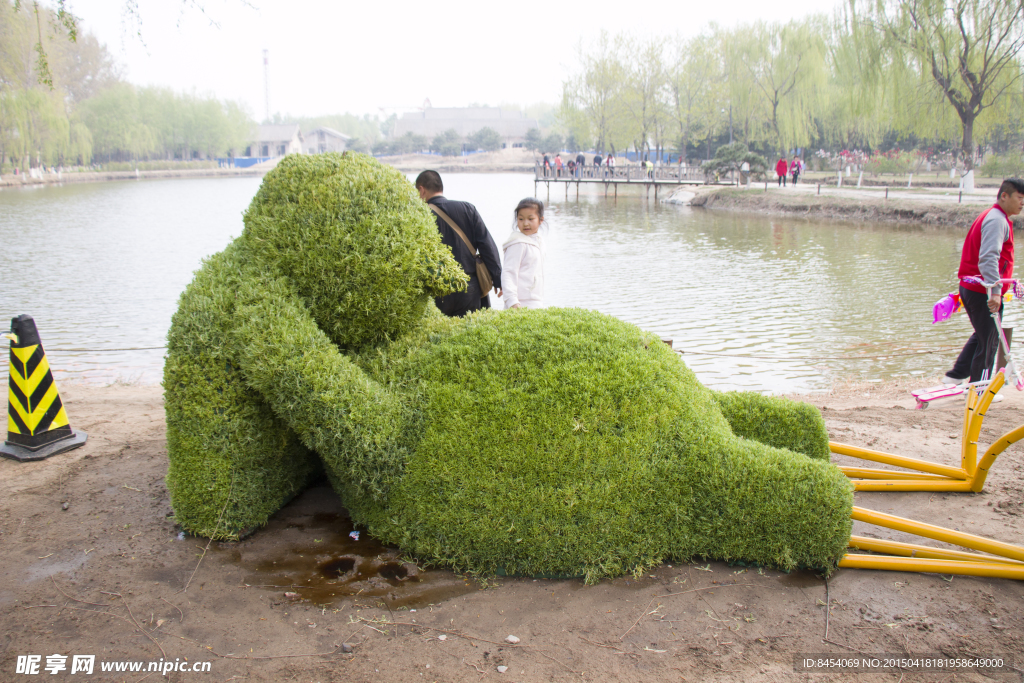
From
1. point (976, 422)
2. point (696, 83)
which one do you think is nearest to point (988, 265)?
point (976, 422)

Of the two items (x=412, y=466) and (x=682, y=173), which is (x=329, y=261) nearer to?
(x=412, y=466)

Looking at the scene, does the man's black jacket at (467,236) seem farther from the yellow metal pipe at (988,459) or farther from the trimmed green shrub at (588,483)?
the yellow metal pipe at (988,459)

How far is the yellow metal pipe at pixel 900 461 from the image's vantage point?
415 cm

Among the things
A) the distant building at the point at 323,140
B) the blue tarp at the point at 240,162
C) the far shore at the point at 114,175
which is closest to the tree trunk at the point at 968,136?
the far shore at the point at 114,175

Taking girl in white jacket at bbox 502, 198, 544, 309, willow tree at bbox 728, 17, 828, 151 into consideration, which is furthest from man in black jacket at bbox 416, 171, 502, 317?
willow tree at bbox 728, 17, 828, 151

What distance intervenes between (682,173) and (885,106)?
12.7m

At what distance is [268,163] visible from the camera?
7781cm

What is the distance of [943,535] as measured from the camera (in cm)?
326

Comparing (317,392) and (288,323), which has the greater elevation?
(288,323)

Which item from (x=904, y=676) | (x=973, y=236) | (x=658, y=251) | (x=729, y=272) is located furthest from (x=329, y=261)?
(x=658, y=251)

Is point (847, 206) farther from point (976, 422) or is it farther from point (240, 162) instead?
point (240, 162)

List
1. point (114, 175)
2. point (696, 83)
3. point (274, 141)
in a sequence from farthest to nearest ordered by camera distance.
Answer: point (274, 141)
point (114, 175)
point (696, 83)

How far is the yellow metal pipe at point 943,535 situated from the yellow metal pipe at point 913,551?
2.3 inches

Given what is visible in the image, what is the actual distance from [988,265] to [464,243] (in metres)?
4.59
